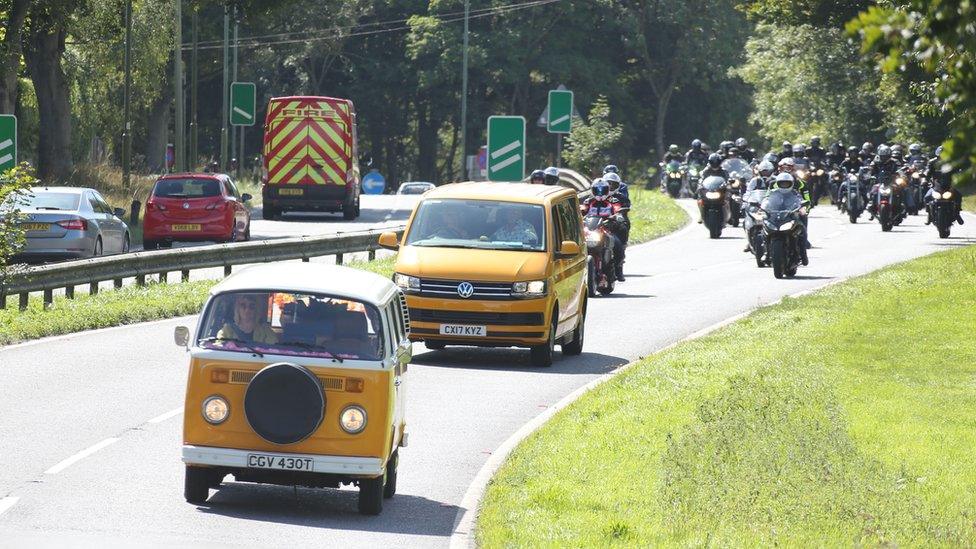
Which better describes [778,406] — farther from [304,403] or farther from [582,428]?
[304,403]

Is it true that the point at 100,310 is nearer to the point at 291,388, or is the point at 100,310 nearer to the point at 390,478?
the point at 390,478

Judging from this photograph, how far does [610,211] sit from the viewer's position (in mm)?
27781

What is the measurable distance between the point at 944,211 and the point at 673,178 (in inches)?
800

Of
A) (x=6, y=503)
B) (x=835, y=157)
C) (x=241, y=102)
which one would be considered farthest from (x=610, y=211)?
(x=241, y=102)

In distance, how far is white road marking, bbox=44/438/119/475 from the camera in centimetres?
1243

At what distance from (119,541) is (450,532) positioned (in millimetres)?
2024

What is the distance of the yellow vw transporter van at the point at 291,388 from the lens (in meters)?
11.0

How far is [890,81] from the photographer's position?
183 ft

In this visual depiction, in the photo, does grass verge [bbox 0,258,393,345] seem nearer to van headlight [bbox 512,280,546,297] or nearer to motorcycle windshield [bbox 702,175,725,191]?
van headlight [bbox 512,280,546,297]

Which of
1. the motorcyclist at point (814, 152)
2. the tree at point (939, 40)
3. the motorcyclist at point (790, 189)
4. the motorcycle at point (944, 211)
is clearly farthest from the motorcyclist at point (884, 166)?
the tree at point (939, 40)

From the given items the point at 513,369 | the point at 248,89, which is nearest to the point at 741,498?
the point at 513,369

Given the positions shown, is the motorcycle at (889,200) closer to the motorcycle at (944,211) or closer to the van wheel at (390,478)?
the motorcycle at (944,211)

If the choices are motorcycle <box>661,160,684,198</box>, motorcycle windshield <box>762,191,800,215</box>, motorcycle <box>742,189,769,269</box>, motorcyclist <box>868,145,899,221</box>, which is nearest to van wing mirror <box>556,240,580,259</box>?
motorcycle windshield <box>762,191,800,215</box>

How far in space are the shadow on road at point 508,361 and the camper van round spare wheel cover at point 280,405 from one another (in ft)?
27.7
